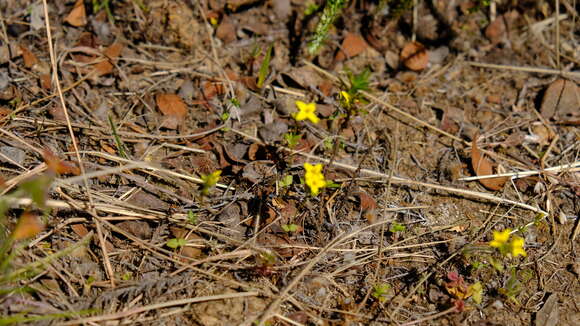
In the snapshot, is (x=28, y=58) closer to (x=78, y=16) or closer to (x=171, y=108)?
(x=78, y=16)

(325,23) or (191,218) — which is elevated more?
(325,23)

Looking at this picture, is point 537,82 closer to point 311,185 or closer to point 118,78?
point 311,185

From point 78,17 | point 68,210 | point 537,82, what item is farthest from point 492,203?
point 78,17

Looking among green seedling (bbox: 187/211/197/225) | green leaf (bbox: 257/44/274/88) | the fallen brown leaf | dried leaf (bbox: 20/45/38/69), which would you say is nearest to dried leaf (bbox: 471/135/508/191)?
green leaf (bbox: 257/44/274/88)

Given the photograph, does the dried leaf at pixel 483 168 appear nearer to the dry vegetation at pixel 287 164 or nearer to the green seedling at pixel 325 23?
the dry vegetation at pixel 287 164

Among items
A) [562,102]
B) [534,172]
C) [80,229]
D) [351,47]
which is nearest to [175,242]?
[80,229]

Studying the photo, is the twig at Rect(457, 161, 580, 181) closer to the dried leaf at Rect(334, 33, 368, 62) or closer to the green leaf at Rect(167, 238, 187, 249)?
the dried leaf at Rect(334, 33, 368, 62)

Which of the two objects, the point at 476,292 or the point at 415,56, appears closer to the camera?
the point at 476,292
